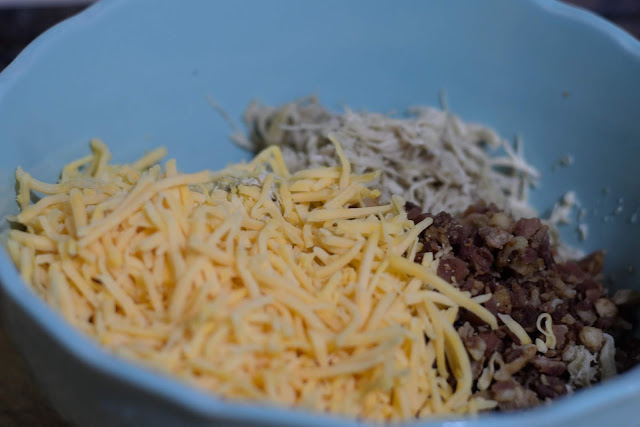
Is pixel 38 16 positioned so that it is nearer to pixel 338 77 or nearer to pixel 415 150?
pixel 338 77

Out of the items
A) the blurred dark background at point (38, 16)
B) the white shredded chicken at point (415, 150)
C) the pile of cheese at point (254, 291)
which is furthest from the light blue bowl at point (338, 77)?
the blurred dark background at point (38, 16)

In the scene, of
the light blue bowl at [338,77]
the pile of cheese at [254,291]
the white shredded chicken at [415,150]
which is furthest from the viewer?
the white shredded chicken at [415,150]

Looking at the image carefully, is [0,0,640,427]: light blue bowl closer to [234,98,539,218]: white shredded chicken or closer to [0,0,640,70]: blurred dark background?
[234,98,539,218]: white shredded chicken

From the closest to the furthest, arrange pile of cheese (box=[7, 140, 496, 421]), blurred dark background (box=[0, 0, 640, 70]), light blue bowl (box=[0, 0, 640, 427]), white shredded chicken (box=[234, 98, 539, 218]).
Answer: pile of cheese (box=[7, 140, 496, 421]) → light blue bowl (box=[0, 0, 640, 427]) → white shredded chicken (box=[234, 98, 539, 218]) → blurred dark background (box=[0, 0, 640, 70])

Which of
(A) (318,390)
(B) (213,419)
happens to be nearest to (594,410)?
(A) (318,390)

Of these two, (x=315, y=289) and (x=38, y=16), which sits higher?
(x=38, y=16)

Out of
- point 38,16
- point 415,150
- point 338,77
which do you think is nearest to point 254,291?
point 415,150

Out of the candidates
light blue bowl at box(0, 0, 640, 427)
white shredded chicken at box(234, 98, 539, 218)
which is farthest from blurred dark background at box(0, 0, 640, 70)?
white shredded chicken at box(234, 98, 539, 218)

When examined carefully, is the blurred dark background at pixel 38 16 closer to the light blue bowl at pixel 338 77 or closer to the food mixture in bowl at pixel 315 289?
the light blue bowl at pixel 338 77
